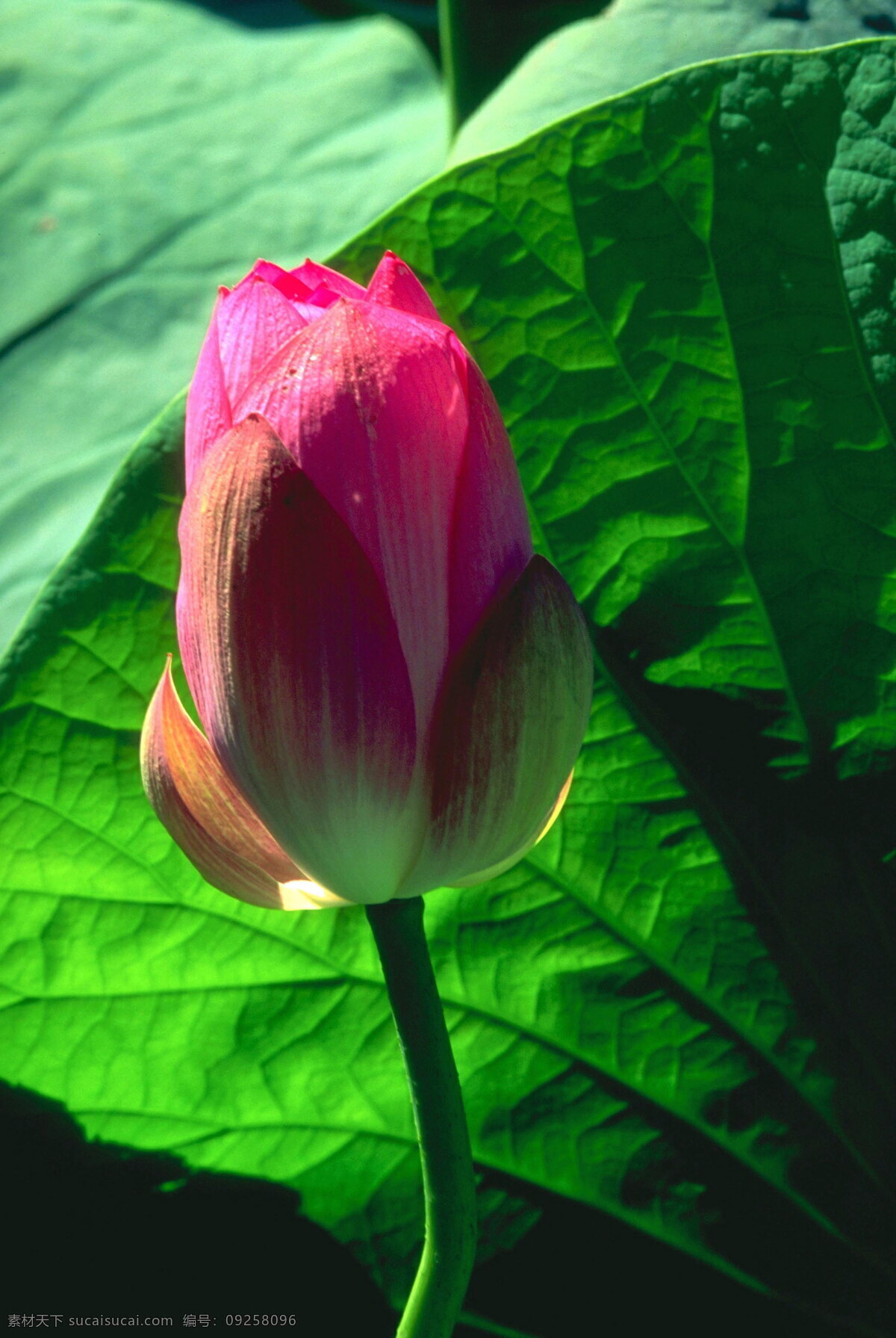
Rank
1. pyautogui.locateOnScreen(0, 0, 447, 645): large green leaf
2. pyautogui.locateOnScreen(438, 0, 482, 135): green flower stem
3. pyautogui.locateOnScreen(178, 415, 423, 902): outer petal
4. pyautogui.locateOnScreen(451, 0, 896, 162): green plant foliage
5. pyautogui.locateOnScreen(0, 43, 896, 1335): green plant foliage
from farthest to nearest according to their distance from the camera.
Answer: pyautogui.locateOnScreen(0, 0, 447, 645): large green leaf < pyautogui.locateOnScreen(438, 0, 482, 135): green flower stem < pyautogui.locateOnScreen(451, 0, 896, 162): green plant foliage < pyautogui.locateOnScreen(0, 43, 896, 1335): green plant foliage < pyautogui.locateOnScreen(178, 415, 423, 902): outer petal

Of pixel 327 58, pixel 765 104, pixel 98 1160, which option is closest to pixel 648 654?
pixel 765 104

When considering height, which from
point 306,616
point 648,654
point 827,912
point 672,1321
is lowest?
point 672,1321

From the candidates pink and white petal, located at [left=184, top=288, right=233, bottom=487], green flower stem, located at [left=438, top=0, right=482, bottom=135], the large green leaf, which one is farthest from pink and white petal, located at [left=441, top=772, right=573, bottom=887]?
green flower stem, located at [left=438, top=0, right=482, bottom=135]

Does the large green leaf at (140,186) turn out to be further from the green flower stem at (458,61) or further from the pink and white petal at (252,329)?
the pink and white petal at (252,329)

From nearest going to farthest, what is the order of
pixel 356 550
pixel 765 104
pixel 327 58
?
pixel 356 550 < pixel 765 104 < pixel 327 58

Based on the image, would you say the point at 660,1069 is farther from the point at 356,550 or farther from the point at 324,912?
the point at 356,550

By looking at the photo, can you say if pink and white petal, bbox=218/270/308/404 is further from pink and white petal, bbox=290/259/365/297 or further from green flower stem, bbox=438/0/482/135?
green flower stem, bbox=438/0/482/135

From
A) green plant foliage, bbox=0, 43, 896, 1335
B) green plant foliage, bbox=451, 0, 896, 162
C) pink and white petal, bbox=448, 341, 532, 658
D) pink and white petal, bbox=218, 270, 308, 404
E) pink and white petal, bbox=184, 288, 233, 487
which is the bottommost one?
green plant foliage, bbox=0, 43, 896, 1335

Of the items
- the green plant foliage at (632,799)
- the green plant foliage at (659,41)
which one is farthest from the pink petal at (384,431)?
the green plant foliage at (659,41)
